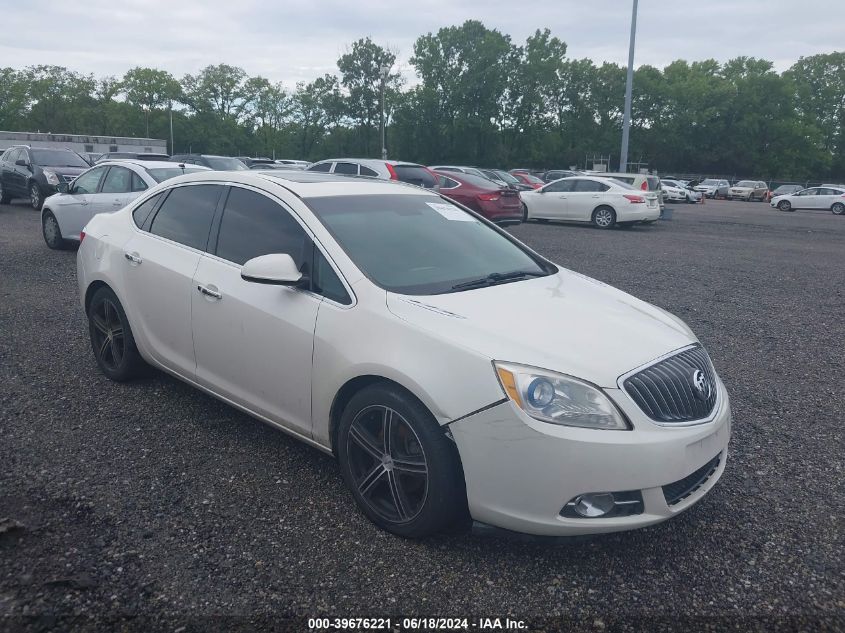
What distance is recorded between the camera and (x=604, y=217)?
67.4 ft

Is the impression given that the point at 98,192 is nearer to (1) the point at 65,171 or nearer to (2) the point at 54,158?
(1) the point at 65,171

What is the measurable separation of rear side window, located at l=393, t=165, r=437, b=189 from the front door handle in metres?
12.3

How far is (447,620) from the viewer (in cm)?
270

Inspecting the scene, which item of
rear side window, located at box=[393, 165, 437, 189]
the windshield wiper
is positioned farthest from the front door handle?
rear side window, located at box=[393, 165, 437, 189]

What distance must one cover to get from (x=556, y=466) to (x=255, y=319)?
1829 millimetres

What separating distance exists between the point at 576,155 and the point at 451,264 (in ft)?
246

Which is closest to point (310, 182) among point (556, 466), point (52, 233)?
point (556, 466)

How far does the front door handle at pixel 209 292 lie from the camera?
4.02 m

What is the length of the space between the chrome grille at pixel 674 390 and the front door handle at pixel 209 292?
7.56 ft

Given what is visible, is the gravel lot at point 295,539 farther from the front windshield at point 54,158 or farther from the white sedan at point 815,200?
the white sedan at point 815,200

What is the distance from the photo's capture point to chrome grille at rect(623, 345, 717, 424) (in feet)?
9.80

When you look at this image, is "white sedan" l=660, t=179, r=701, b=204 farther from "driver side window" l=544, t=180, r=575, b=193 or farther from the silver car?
the silver car

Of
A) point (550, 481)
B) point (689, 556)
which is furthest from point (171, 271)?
point (689, 556)

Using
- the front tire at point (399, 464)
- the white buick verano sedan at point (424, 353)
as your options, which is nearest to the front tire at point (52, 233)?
the white buick verano sedan at point (424, 353)
